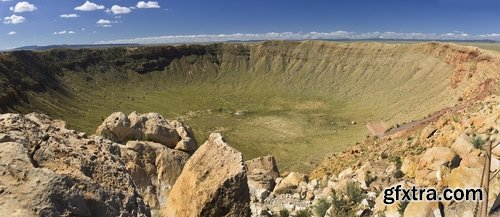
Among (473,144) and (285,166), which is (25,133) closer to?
(473,144)

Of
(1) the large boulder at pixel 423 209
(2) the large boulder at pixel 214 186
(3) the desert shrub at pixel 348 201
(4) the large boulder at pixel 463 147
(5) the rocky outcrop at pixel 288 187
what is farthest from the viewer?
(5) the rocky outcrop at pixel 288 187

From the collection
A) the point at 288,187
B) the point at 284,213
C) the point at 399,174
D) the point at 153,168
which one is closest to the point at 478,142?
the point at 399,174

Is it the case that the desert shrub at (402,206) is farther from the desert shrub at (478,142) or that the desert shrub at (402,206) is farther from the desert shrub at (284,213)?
the desert shrub at (478,142)

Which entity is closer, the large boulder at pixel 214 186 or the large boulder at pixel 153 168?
the large boulder at pixel 214 186

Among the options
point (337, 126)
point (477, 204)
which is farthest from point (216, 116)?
point (477, 204)

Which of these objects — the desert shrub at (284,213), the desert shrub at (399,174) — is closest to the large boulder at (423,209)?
the desert shrub at (284,213)

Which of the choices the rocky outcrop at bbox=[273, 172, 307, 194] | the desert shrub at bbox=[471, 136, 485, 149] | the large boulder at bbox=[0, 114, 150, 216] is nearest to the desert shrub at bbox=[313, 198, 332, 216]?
the rocky outcrop at bbox=[273, 172, 307, 194]
